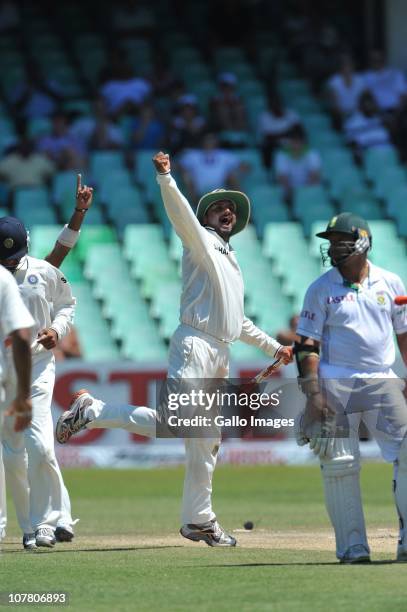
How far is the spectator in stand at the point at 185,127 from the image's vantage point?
2103 cm

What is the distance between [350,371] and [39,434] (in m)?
2.33

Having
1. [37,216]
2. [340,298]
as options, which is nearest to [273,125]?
[37,216]

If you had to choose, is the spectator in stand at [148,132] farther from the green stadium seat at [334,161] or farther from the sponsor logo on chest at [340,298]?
the sponsor logo on chest at [340,298]

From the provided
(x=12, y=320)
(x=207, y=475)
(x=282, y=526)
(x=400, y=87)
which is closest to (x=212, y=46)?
(x=400, y=87)

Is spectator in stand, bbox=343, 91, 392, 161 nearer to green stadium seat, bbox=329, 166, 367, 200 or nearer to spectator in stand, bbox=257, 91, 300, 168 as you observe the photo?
green stadium seat, bbox=329, 166, 367, 200

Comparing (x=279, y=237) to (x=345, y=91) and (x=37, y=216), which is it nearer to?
(x=37, y=216)

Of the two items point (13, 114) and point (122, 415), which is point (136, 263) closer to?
point (13, 114)

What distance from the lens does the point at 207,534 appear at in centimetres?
966

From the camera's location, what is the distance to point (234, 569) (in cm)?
823

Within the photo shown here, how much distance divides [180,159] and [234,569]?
517 inches

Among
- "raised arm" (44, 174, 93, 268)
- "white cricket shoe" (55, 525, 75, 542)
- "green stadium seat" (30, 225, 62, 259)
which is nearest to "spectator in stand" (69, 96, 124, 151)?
"green stadium seat" (30, 225, 62, 259)

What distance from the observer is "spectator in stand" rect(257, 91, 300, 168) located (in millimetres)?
21750

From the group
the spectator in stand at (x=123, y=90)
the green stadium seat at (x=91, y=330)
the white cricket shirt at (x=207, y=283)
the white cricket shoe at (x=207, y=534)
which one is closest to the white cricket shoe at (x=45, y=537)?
the white cricket shoe at (x=207, y=534)

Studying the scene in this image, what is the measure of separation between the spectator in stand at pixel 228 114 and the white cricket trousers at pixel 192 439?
12.4 metres
